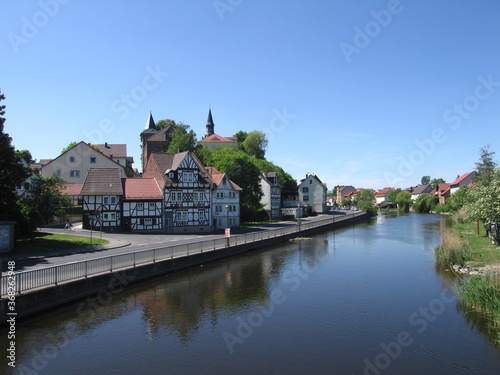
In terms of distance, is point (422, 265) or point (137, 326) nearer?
point (137, 326)

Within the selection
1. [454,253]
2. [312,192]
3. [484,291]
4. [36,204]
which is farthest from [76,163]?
[484,291]

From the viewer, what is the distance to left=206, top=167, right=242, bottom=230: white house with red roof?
53.4 m

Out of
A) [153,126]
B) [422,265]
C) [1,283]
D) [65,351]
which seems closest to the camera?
[65,351]

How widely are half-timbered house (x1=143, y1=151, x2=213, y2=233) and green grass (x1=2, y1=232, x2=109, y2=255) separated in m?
13.1

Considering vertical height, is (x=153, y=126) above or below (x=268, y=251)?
above

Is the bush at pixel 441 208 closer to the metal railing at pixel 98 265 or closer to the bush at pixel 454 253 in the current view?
the bush at pixel 454 253

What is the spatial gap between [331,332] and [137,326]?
8714 millimetres

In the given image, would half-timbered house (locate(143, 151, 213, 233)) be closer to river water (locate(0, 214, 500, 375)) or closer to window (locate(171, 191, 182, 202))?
window (locate(171, 191, 182, 202))

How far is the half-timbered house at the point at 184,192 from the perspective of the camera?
47.3m

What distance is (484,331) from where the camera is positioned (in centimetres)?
1608

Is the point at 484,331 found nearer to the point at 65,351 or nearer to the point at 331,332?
the point at 331,332

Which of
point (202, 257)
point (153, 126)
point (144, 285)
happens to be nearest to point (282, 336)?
point (144, 285)

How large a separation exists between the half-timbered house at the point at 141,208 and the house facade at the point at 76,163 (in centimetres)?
2042

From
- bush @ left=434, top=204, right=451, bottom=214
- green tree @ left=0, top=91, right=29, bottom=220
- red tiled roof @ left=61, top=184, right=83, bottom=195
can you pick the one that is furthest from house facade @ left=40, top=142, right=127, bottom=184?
bush @ left=434, top=204, right=451, bottom=214
